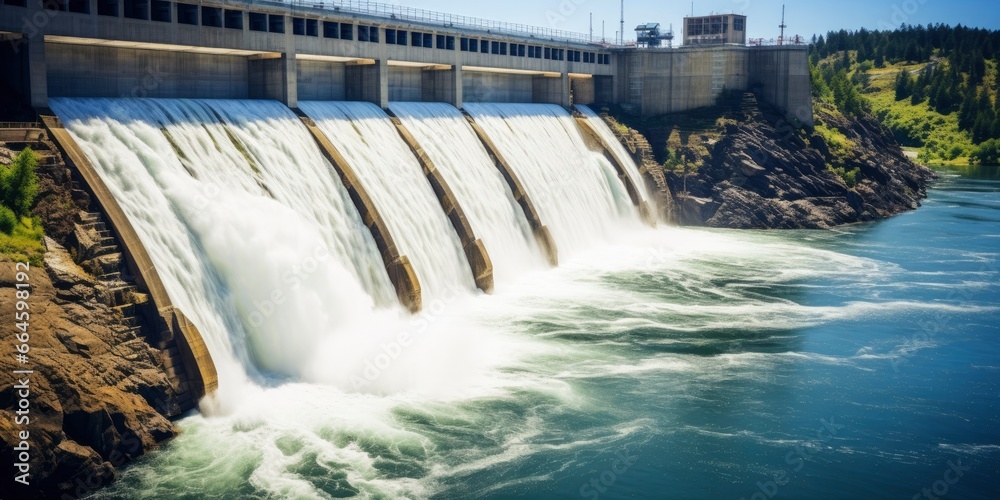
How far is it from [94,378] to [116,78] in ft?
57.6

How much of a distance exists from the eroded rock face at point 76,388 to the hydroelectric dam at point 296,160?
146 centimetres

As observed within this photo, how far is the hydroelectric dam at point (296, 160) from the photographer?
2966cm

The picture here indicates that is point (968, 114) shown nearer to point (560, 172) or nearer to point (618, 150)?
point (618, 150)

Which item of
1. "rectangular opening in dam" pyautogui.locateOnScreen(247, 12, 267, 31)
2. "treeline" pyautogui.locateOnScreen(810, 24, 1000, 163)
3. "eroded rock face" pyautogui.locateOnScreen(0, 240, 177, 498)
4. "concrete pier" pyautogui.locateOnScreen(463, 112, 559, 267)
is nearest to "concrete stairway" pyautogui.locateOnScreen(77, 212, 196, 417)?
"eroded rock face" pyautogui.locateOnScreen(0, 240, 177, 498)

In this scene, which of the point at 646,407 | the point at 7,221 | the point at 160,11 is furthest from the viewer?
the point at 160,11

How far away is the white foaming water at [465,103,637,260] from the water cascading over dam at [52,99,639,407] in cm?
390

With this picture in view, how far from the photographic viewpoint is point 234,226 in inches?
1226

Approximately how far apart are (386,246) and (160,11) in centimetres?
1289

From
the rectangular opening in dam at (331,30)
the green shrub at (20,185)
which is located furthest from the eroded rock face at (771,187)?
the green shrub at (20,185)

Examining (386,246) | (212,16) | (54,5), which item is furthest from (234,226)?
(212,16)

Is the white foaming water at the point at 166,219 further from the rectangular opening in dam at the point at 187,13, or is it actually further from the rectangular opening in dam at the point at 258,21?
the rectangular opening in dam at the point at 258,21

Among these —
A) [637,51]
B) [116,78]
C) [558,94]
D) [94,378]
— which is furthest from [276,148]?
[637,51]

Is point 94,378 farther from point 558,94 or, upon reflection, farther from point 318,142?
point 558,94

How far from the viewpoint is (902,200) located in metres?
78.6
